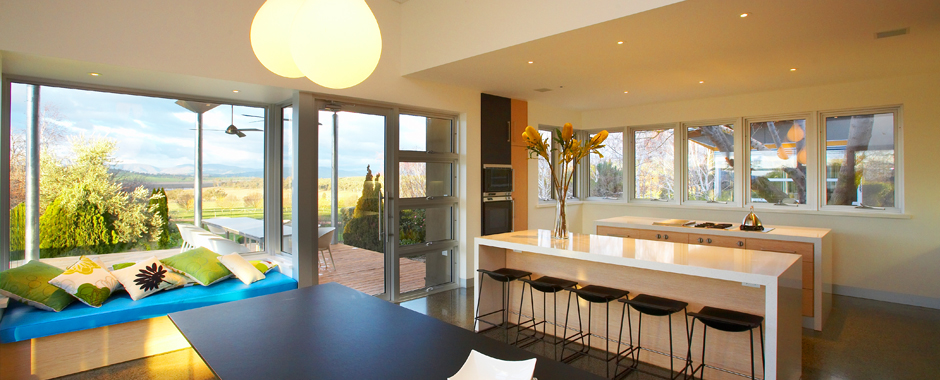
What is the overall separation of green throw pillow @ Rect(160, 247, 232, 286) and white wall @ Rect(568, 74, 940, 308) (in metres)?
5.95

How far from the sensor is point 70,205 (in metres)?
3.44

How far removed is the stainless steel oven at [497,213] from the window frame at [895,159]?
360 centimetres

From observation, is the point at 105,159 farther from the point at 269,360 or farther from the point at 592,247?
the point at 592,247

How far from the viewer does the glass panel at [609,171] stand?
23.5ft

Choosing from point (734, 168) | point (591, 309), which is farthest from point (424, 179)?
point (734, 168)

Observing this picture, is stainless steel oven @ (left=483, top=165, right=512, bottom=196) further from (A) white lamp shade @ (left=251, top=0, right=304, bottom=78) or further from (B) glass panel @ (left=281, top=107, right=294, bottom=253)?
(A) white lamp shade @ (left=251, top=0, right=304, bottom=78)

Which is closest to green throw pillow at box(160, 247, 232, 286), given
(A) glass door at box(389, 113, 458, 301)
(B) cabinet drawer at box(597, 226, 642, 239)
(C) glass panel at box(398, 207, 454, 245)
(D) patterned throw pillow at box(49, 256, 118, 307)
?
(D) patterned throw pillow at box(49, 256, 118, 307)

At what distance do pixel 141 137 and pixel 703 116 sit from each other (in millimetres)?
6320

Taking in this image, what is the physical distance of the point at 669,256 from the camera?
9.16ft

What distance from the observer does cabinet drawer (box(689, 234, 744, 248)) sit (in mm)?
4301

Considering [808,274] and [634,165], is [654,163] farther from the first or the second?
[808,274]

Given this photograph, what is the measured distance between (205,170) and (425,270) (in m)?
2.39

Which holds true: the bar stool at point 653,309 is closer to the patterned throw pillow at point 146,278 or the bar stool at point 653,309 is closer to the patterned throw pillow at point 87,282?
the patterned throw pillow at point 146,278

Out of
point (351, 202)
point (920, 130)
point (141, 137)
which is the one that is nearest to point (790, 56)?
point (920, 130)
